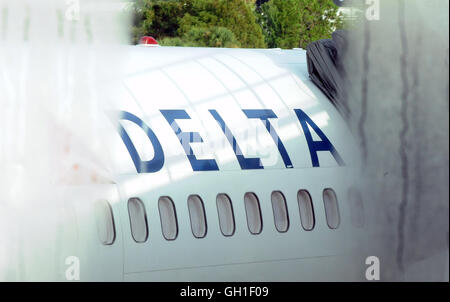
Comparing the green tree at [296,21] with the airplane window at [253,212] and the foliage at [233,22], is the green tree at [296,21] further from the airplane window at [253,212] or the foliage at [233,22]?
the airplane window at [253,212]

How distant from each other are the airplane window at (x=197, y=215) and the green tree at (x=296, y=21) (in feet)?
158

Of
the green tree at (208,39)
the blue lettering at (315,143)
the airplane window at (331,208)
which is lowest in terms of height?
the green tree at (208,39)

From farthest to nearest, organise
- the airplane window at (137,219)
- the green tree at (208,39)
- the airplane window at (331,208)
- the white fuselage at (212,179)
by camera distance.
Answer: the green tree at (208,39), the airplane window at (331,208), the airplane window at (137,219), the white fuselage at (212,179)

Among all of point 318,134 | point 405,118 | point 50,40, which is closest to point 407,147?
point 405,118

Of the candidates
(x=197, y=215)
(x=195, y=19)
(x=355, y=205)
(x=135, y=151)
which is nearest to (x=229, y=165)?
(x=197, y=215)

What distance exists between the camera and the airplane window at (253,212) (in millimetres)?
9258

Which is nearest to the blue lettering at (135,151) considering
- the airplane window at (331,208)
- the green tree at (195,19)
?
→ the airplane window at (331,208)

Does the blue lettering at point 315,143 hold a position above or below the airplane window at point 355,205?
above

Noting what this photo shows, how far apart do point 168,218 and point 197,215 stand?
325 mm

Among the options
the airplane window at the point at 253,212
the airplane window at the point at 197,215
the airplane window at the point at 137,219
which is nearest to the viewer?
the airplane window at the point at 137,219

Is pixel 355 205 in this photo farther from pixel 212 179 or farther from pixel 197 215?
pixel 197 215

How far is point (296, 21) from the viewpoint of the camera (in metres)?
58.0

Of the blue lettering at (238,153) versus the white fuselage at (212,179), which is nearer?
the white fuselage at (212,179)
